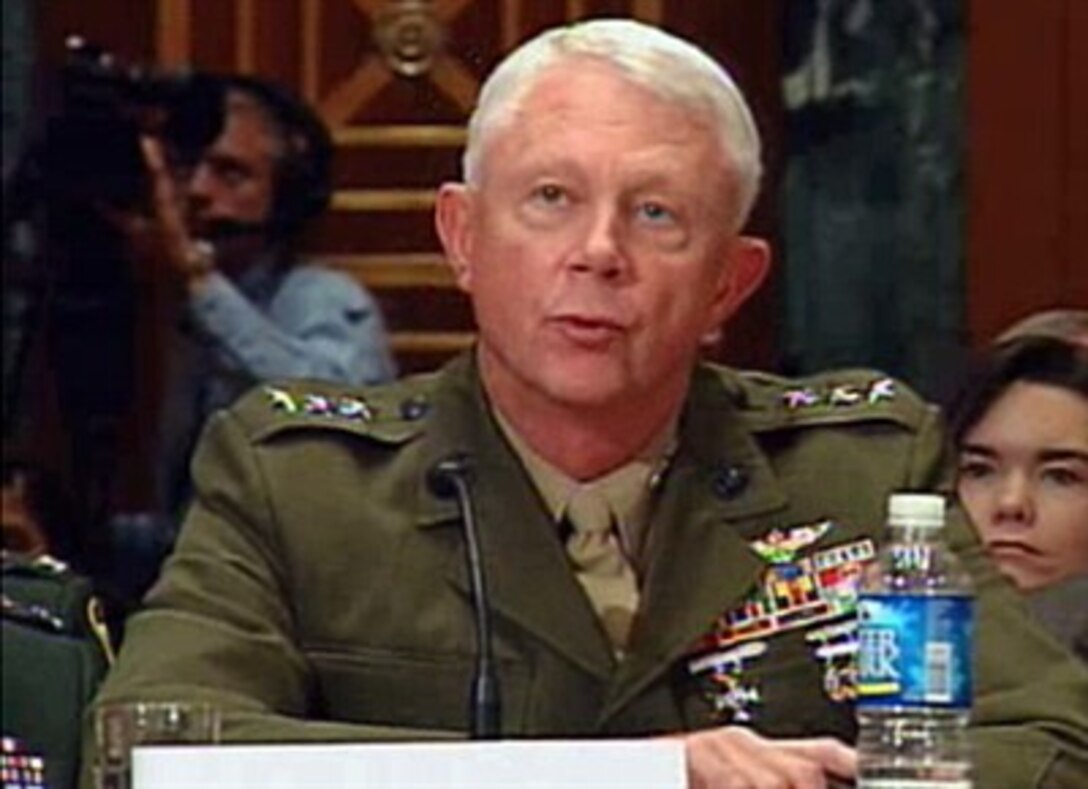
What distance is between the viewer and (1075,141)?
2.87m

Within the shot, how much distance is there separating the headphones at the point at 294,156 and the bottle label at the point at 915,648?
1.53m

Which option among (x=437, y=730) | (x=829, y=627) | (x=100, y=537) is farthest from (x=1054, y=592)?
(x=100, y=537)

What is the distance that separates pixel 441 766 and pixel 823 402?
621 millimetres

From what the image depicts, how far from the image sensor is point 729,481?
2.02 meters

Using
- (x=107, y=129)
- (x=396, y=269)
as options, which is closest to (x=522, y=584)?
(x=396, y=269)

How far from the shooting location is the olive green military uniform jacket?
1.93 meters

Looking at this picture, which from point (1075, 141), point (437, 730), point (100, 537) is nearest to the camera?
point (437, 730)

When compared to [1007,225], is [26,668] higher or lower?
lower

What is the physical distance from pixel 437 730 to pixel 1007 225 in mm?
1115

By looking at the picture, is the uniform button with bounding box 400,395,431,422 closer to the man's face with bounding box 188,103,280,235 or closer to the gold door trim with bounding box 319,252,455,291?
the gold door trim with bounding box 319,252,455,291

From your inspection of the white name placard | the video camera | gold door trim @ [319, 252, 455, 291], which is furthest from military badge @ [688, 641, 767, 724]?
the video camera

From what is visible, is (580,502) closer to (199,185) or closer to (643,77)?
(643,77)

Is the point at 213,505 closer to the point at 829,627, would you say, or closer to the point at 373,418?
the point at 373,418

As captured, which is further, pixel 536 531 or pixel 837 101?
pixel 837 101
